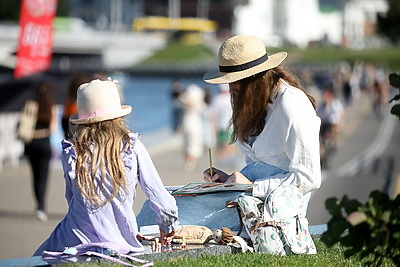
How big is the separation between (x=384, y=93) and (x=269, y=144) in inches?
1610

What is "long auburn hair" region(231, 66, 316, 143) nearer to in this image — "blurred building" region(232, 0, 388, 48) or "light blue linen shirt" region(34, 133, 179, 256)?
"light blue linen shirt" region(34, 133, 179, 256)

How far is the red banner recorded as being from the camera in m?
29.2

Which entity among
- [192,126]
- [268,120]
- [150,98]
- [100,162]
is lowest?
[150,98]

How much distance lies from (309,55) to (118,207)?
121m

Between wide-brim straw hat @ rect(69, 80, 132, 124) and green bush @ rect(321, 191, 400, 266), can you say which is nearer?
green bush @ rect(321, 191, 400, 266)

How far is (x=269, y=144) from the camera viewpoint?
5531mm

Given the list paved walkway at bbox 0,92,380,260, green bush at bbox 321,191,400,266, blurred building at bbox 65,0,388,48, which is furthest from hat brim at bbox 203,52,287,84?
blurred building at bbox 65,0,388,48

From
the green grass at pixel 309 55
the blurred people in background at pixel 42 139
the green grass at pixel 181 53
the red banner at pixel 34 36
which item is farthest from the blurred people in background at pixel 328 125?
→ the green grass at pixel 181 53

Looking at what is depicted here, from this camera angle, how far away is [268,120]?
5520 millimetres

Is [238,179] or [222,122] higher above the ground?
[238,179]

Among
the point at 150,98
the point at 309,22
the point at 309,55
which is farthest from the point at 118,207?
the point at 309,22

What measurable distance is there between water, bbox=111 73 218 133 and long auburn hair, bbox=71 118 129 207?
37.5m

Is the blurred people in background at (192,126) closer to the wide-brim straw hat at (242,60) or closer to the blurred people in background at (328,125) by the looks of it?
the blurred people in background at (328,125)

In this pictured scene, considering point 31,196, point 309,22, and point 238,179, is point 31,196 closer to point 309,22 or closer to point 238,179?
point 238,179
